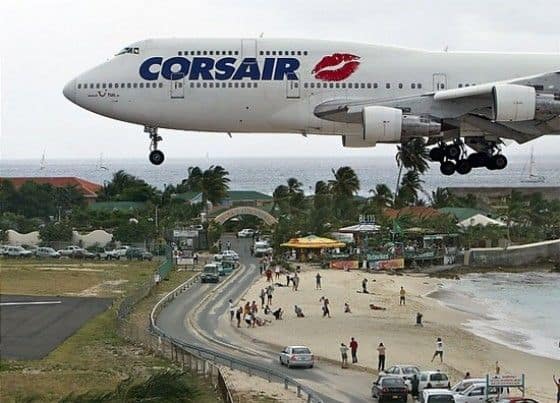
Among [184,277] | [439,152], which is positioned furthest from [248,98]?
[184,277]

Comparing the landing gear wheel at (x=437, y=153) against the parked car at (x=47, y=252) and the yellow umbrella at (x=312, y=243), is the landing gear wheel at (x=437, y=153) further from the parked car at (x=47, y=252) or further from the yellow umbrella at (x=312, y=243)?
the yellow umbrella at (x=312, y=243)

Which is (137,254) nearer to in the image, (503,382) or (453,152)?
(453,152)

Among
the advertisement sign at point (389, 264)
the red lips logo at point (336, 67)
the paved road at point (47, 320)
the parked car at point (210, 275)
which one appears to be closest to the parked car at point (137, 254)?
the parked car at point (210, 275)

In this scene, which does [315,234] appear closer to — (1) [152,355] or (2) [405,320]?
(2) [405,320]

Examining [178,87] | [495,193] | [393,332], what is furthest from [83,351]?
[495,193]

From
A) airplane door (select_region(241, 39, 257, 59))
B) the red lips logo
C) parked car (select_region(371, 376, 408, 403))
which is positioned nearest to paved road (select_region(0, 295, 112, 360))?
airplane door (select_region(241, 39, 257, 59))

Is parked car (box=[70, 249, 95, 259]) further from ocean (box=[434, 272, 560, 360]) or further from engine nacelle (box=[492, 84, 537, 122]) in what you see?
engine nacelle (box=[492, 84, 537, 122])
